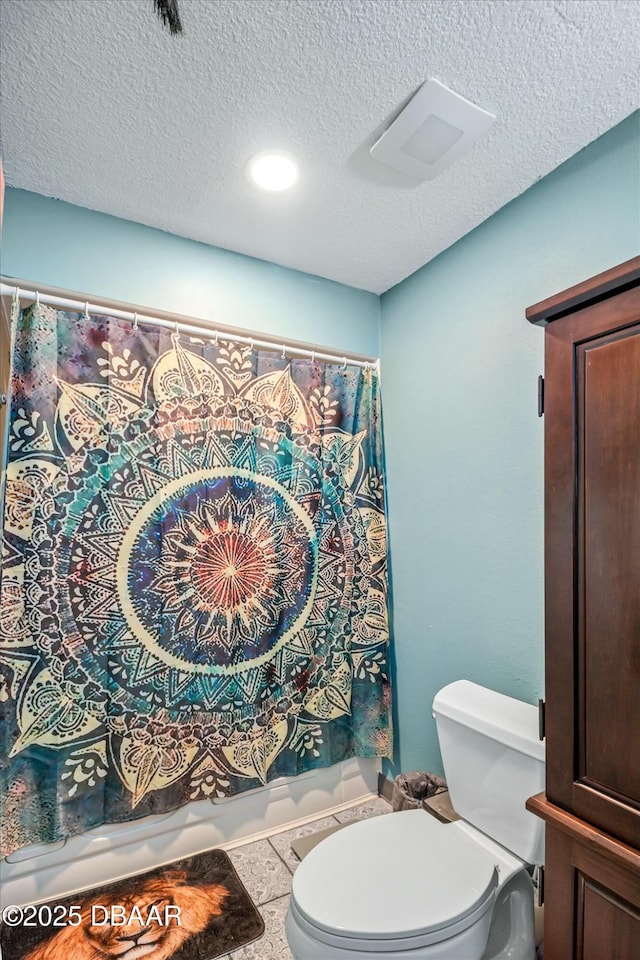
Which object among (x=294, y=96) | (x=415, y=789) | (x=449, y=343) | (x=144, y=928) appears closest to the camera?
(x=294, y=96)

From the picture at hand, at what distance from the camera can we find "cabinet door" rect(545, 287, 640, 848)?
3.17 feet

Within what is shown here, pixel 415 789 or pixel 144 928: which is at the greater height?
pixel 415 789

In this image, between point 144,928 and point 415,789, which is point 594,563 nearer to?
point 415,789

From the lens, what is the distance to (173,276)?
1.92 meters

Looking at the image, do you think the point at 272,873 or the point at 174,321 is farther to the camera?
the point at 174,321

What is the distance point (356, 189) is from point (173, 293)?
2.53ft

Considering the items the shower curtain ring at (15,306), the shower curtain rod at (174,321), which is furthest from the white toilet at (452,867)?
the shower curtain ring at (15,306)

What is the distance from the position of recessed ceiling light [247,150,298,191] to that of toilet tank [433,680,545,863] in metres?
1.70

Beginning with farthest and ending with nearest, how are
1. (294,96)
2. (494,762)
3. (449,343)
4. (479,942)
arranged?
(449,343) → (494,762) → (294,96) → (479,942)

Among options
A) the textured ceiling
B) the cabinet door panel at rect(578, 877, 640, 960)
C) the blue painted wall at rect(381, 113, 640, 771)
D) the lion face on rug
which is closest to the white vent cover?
the textured ceiling

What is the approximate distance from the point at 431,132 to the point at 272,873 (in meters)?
2.41

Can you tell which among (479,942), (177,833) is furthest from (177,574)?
(479,942)

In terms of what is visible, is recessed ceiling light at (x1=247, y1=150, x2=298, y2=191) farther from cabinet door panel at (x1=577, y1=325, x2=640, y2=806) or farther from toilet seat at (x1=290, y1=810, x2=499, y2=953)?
toilet seat at (x1=290, y1=810, x2=499, y2=953)

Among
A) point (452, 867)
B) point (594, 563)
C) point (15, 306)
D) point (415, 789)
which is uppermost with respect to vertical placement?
point (15, 306)
